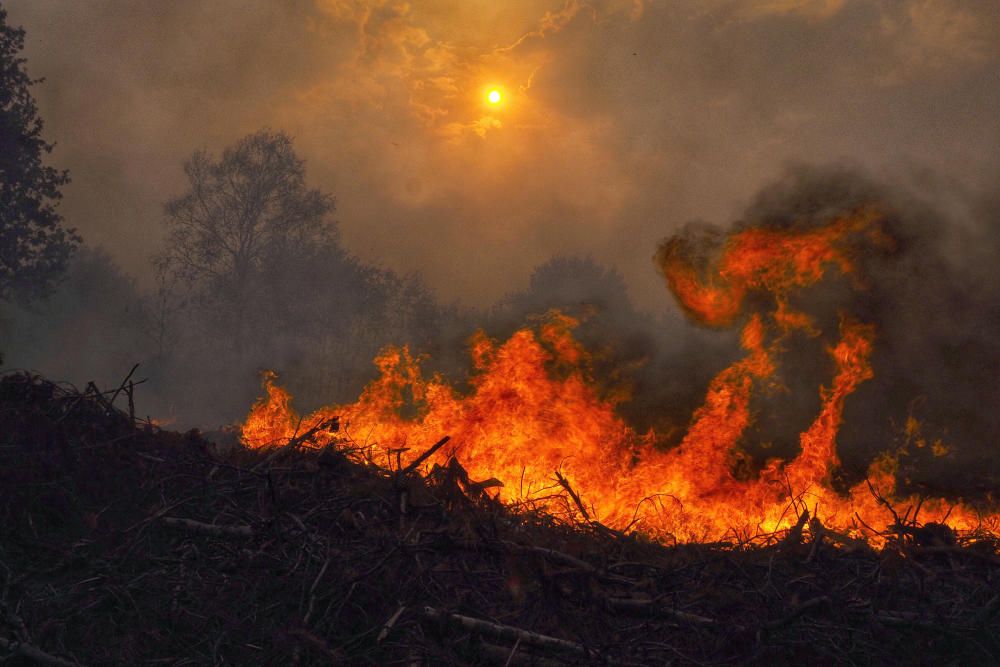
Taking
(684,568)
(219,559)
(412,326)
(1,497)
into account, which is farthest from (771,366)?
(412,326)

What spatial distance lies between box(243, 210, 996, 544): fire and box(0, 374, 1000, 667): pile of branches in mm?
2748

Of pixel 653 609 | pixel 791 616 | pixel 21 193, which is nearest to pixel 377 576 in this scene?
pixel 653 609

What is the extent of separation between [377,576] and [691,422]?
22.6 feet

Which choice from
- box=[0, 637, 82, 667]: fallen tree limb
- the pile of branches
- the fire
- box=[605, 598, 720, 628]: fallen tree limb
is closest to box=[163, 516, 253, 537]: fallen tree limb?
the pile of branches

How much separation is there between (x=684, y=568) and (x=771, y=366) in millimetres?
5341

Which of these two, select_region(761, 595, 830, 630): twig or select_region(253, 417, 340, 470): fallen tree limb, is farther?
select_region(253, 417, 340, 470): fallen tree limb

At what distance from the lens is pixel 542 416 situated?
9.91 metres

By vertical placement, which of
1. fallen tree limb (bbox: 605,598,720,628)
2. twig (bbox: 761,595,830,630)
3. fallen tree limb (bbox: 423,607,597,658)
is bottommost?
fallen tree limb (bbox: 423,607,597,658)

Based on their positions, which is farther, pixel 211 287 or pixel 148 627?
pixel 211 287

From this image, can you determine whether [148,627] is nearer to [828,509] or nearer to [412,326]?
[828,509]

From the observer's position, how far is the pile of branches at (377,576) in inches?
168

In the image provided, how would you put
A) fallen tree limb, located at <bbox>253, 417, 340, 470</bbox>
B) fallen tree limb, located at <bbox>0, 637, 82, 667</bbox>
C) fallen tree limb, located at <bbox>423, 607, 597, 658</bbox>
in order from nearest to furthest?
fallen tree limb, located at <bbox>0, 637, 82, 667</bbox> → fallen tree limb, located at <bbox>423, 607, 597, 658</bbox> → fallen tree limb, located at <bbox>253, 417, 340, 470</bbox>

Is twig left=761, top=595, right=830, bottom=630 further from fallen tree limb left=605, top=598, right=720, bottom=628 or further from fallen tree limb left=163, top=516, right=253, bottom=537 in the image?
fallen tree limb left=163, top=516, right=253, bottom=537

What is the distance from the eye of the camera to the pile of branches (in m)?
4.28
